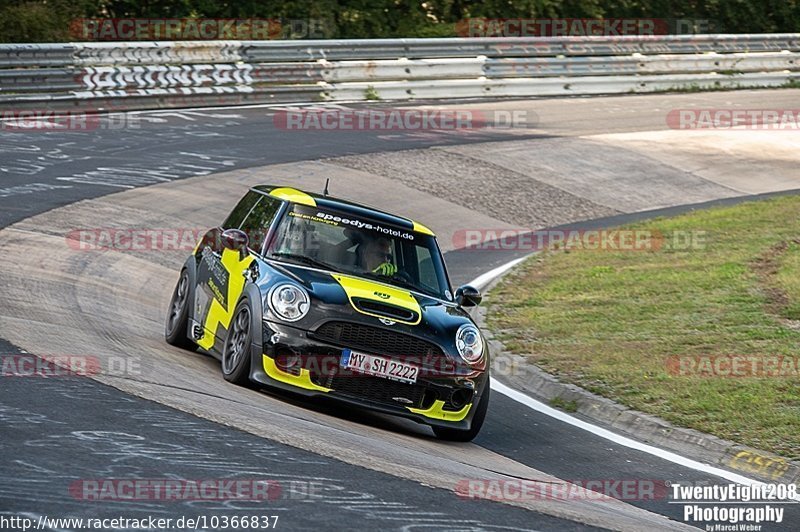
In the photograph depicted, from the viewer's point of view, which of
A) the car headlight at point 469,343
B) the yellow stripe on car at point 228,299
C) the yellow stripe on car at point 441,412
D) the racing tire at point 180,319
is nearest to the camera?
the yellow stripe on car at point 441,412

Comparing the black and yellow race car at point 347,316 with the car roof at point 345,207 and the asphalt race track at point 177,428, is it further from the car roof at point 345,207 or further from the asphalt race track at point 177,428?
the asphalt race track at point 177,428

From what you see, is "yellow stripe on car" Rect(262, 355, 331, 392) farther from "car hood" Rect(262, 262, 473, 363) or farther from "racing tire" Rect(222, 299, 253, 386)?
"car hood" Rect(262, 262, 473, 363)

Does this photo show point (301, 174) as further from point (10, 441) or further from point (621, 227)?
point (10, 441)

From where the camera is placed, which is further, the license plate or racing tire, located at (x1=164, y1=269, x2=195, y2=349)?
racing tire, located at (x1=164, y1=269, x2=195, y2=349)

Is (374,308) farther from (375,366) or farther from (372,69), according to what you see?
(372,69)

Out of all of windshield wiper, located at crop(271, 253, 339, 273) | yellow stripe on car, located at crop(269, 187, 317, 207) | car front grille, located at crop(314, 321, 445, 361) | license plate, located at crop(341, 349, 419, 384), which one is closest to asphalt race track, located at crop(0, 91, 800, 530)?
license plate, located at crop(341, 349, 419, 384)

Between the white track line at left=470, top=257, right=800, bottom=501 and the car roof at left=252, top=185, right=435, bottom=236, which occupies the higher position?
the car roof at left=252, top=185, right=435, bottom=236

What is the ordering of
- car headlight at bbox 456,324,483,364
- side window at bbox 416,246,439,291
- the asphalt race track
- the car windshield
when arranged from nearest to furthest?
the asphalt race track → car headlight at bbox 456,324,483,364 → the car windshield → side window at bbox 416,246,439,291

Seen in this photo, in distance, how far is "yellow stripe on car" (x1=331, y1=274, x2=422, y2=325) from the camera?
930 cm

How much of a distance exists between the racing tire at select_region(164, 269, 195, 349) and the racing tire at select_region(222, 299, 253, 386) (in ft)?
4.35

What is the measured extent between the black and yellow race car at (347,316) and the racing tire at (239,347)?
11mm

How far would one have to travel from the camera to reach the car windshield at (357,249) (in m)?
10.1

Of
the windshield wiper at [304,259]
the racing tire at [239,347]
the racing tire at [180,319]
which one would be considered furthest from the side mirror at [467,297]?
the racing tire at [180,319]

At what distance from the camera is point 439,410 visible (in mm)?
9305
